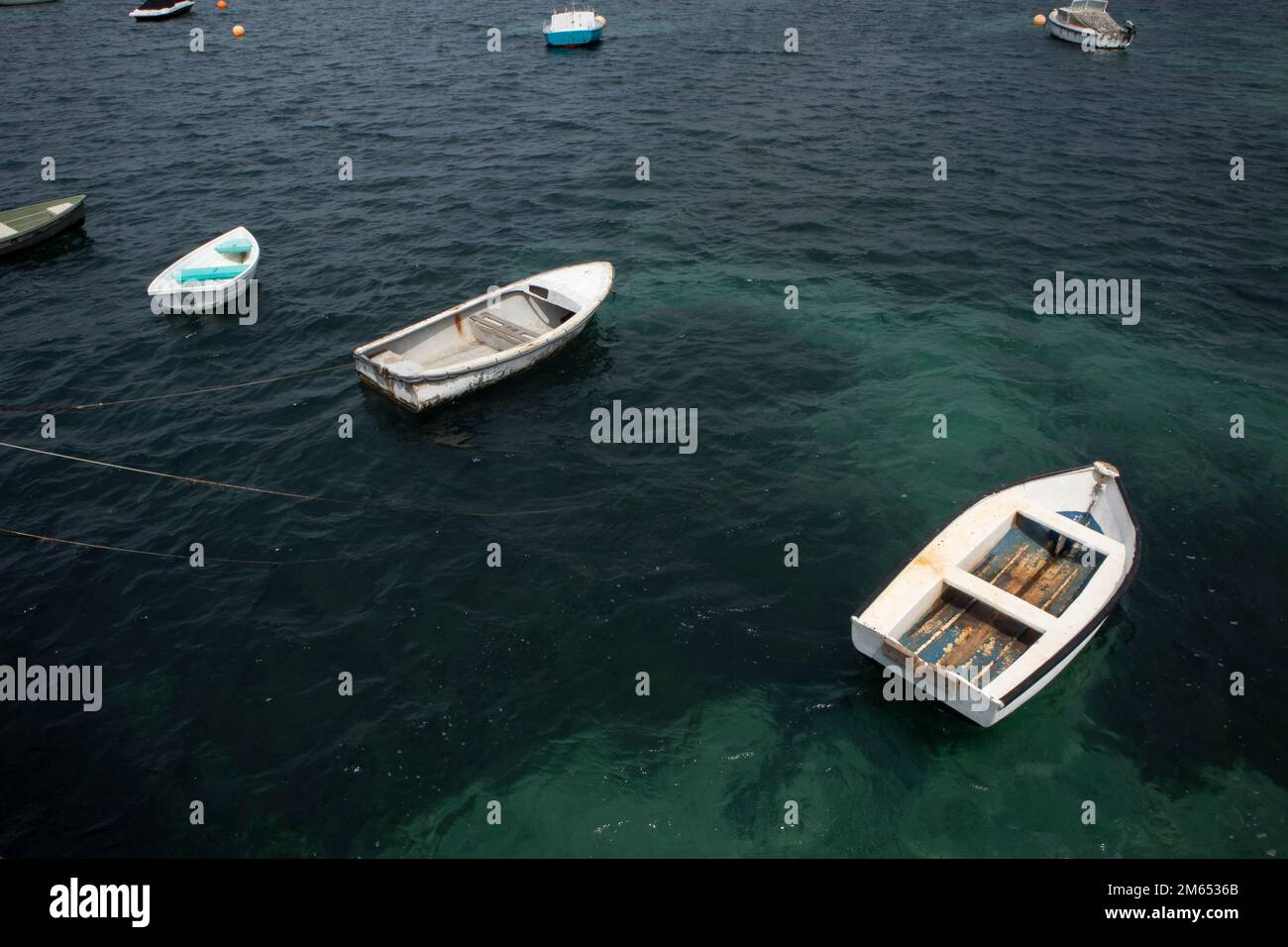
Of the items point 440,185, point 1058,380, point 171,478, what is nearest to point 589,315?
point 171,478

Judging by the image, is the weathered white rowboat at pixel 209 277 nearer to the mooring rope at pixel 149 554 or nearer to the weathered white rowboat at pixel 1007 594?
the mooring rope at pixel 149 554

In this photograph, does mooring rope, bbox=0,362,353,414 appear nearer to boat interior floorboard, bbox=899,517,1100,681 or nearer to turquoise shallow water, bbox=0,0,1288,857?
turquoise shallow water, bbox=0,0,1288,857

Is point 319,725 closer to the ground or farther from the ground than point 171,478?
closer to the ground

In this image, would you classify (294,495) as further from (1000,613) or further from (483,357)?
(1000,613)

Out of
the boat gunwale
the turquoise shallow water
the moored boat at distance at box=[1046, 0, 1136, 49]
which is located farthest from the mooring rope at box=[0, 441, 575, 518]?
the moored boat at distance at box=[1046, 0, 1136, 49]

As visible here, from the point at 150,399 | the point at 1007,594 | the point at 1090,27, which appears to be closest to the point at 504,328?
the point at 150,399

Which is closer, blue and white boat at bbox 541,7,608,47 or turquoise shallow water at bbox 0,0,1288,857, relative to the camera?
turquoise shallow water at bbox 0,0,1288,857

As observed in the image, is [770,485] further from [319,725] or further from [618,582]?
[319,725]
